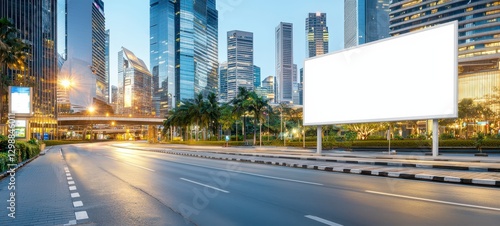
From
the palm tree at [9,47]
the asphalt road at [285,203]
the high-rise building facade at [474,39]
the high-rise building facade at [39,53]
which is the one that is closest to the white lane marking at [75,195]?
the asphalt road at [285,203]

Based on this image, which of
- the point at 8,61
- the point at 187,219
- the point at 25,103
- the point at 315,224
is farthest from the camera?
the point at 8,61

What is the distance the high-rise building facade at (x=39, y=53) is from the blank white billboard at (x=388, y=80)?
95.7 metres

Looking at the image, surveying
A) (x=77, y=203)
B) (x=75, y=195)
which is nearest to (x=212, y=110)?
(x=75, y=195)

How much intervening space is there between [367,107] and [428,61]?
17.5 ft

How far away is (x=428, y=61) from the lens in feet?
73.8

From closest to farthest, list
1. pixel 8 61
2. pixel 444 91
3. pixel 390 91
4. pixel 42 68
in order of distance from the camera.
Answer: pixel 444 91 → pixel 390 91 → pixel 8 61 → pixel 42 68

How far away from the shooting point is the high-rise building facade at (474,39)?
330ft

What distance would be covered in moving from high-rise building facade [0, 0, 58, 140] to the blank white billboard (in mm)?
95664

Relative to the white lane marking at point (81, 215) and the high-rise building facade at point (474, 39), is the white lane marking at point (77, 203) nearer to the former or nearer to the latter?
the white lane marking at point (81, 215)

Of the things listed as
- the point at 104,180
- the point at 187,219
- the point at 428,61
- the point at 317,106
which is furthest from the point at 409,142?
the point at 187,219

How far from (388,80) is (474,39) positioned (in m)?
109

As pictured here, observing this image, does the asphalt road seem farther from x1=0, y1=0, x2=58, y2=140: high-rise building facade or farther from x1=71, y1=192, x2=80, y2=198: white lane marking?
x1=0, y1=0, x2=58, y2=140: high-rise building facade

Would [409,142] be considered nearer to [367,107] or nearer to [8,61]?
[367,107]

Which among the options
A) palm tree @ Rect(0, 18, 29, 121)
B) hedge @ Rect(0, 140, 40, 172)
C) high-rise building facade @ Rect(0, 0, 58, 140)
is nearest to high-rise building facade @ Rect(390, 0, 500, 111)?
palm tree @ Rect(0, 18, 29, 121)
